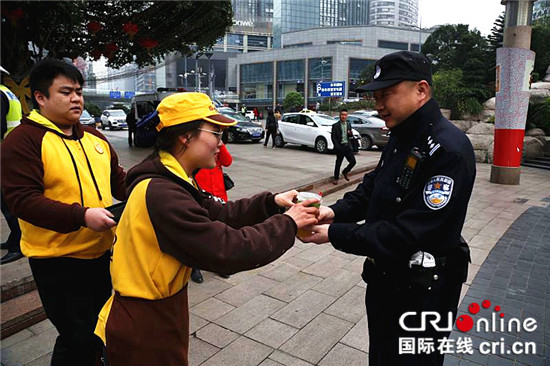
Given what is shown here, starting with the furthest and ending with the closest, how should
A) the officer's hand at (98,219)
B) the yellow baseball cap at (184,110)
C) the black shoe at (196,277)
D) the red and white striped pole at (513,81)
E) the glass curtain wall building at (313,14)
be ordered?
the glass curtain wall building at (313,14), the red and white striped pole at (513,81), the black shoe at (196,277), the officer's hand at (98,219), the yellow baseball cap at (184,110)

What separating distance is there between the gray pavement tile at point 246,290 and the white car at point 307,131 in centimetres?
1132

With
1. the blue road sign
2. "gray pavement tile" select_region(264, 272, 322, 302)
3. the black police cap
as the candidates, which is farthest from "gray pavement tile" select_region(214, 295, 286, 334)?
the blue road sign

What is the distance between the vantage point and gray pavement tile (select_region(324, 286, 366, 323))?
355 cm

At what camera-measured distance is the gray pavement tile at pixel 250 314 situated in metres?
3.37

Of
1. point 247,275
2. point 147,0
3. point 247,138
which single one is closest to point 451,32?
point 247,138

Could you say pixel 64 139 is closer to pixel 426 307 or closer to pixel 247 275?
pixel 426 307

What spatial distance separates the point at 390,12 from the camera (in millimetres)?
115750

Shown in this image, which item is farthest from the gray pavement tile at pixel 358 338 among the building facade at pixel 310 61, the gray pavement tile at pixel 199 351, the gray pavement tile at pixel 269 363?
the building facade at pixel 310 61

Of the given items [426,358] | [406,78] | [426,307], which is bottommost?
[426,358]

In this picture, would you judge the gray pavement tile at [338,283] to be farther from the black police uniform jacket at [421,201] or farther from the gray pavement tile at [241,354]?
the black police uniform jacket at [421,201]

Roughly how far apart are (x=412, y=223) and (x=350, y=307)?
2313 mm

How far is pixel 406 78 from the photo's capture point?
1.77 metres

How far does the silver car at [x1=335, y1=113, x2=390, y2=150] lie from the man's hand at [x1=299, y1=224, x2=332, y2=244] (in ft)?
50.3

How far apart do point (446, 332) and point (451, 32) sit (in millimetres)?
54537
